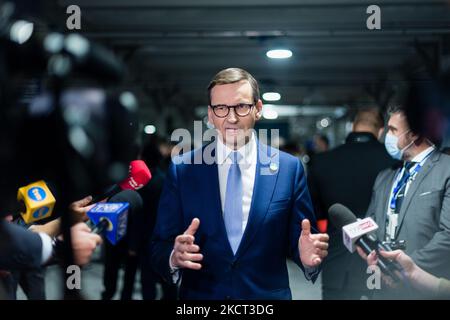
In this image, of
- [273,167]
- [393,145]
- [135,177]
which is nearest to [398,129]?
[393,145]

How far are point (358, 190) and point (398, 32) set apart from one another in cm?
555

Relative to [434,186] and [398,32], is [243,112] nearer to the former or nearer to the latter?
[434,186]

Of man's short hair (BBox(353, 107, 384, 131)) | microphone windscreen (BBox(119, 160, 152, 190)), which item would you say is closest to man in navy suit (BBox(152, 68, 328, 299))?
microphone windscreen (BBox(119, 160, 152, 190))

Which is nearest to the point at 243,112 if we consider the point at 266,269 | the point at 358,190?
the point at 266,269

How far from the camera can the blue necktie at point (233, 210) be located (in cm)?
202

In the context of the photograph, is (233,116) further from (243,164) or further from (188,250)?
(188,250)

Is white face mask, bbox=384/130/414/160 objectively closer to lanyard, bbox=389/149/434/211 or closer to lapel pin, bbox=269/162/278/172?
lanyard, bbox=389/149/434/211

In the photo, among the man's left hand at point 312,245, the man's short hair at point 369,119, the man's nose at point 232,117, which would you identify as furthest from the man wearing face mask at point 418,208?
the man's short hair at point 369,119

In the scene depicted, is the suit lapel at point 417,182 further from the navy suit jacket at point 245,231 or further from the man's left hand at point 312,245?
the man's left hand at point 312,245

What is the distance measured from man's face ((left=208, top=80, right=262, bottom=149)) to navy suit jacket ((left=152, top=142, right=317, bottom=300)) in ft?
0.37

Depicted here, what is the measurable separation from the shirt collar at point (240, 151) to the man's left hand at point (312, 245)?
37cm

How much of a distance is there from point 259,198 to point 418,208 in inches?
30.8
